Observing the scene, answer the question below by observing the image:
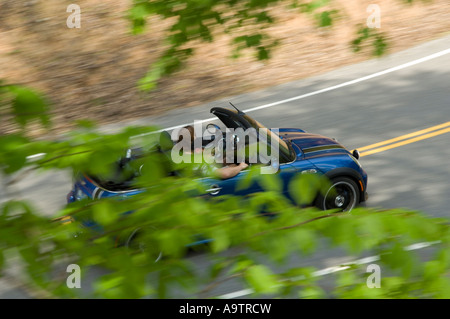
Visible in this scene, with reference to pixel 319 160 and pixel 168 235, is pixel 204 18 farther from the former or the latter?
pixel 319 160

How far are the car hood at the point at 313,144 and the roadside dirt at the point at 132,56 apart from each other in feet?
13.8

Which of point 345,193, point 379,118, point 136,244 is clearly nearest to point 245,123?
Answer: point 345,193

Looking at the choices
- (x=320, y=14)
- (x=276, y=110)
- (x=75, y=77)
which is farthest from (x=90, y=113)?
(x=320, y=14)

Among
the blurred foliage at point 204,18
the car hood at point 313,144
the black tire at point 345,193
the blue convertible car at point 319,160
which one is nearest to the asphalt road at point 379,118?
the black tire at point 345,193

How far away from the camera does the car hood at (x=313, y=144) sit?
315 inches

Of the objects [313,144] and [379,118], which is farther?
[379,118]

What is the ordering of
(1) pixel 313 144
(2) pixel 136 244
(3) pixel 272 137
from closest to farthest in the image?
(2) pixel 136 244
(3) pixel 272 137
(1) pixel 313 144

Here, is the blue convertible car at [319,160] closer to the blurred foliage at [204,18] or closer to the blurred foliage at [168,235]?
the blurred foliage at [204,18]

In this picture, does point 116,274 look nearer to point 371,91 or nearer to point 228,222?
point 228,222

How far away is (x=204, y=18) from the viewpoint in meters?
3.77

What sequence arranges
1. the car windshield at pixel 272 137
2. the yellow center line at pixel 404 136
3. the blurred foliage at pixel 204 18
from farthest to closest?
the yellow center line at pixel 404 136 → the car windshield at pixel 272 137 → the blurred foliage at pixel 204 18

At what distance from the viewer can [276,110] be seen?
38.5 feet

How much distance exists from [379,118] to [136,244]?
30.6 ft
